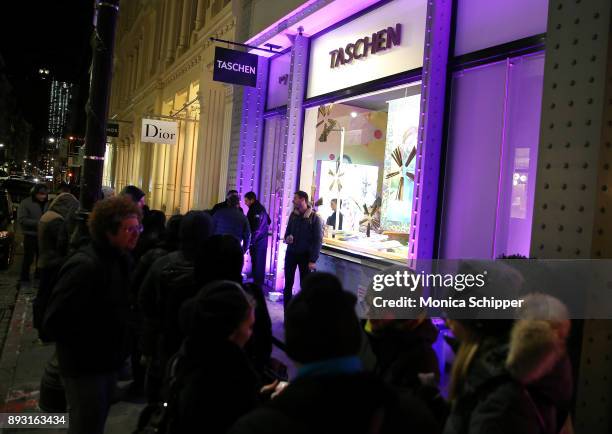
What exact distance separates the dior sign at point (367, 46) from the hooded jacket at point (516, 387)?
648 cm

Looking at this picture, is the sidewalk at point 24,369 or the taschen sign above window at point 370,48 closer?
the sidewalk at point 24,369

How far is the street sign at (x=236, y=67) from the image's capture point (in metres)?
10.7

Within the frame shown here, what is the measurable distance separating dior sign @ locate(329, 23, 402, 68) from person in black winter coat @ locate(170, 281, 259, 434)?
6394mm

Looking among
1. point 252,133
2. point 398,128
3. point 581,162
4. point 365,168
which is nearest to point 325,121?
point 365,168

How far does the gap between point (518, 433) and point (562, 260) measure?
236 centimetres

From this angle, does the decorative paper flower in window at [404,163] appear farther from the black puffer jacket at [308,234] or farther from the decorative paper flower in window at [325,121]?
the decorative paper flower in window at [325,121]

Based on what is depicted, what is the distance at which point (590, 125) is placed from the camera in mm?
3752

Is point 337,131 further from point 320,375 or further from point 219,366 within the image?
point 320,375

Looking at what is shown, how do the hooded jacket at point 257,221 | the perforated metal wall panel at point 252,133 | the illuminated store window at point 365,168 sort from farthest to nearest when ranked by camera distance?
the perforated metal wall panel at point 252,133 → the hooded jacket at point 257,221 → the illuminated store window at point 365,168

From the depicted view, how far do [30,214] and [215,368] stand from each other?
382 inches

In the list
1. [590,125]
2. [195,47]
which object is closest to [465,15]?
[590,125]

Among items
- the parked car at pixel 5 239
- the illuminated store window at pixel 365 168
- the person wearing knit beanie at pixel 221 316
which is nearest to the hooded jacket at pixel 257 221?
the illuminated store window at pixel 365 168

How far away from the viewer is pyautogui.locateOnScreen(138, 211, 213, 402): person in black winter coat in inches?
139

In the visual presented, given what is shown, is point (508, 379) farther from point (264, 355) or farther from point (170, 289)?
point (170, 289)
